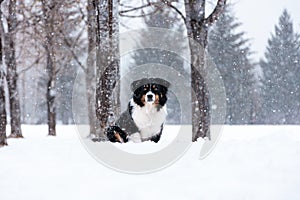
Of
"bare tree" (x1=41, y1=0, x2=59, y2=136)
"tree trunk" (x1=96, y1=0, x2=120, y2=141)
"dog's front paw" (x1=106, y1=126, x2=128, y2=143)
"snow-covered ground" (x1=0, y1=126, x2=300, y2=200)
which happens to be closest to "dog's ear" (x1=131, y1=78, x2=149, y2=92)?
"tree trunk" (x1=96, y1=0, x2=120, y2=141)

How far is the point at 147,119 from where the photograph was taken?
25.5 feet

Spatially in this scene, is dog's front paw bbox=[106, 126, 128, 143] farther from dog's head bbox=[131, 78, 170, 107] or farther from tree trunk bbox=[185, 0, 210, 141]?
tree trunk bbox=[185, 0, 210, 141]

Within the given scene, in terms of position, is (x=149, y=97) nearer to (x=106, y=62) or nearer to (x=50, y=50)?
(x=106, y=62)

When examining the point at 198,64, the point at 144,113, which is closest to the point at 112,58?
the point at 144,113

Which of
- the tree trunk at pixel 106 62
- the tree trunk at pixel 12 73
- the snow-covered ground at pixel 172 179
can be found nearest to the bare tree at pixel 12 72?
the tree trunk at pixel 12 73

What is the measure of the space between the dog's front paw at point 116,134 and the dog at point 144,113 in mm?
111

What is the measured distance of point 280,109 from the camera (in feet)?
127

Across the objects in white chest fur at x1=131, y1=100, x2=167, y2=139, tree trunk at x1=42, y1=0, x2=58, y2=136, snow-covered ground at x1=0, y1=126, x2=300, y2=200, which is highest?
tree trunk at x1=42, y1=0, x2=58, y2=136

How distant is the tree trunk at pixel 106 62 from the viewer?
758 cm

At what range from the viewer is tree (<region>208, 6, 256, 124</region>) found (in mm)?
34344

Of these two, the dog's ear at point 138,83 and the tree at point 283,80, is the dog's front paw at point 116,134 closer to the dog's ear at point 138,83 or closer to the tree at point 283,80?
the dog's ear at point 138,83

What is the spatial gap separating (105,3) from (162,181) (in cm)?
512

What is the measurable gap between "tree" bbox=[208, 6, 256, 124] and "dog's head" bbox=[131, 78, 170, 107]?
2703 centimetres

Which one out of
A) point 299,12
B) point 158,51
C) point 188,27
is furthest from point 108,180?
point 299,12
